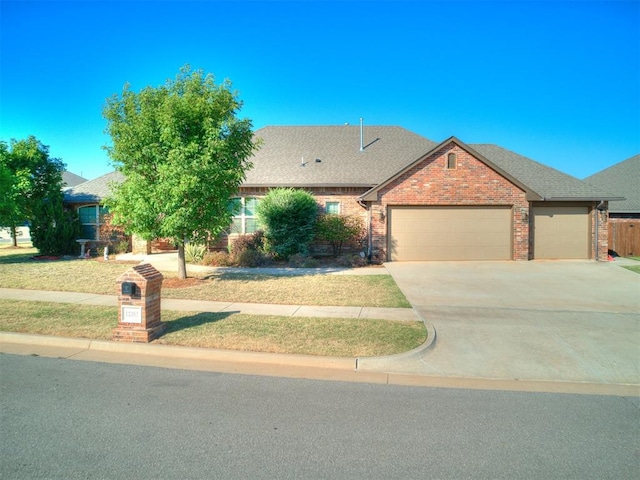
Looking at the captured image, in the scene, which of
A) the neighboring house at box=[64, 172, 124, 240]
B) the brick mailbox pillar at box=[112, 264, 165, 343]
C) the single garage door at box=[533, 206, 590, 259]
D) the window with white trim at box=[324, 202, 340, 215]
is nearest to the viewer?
the brick mailbox pillar at box=[112, 264, 165, 343]

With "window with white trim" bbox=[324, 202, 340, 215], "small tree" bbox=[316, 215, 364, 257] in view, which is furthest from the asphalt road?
"window with white trim" bbox=[324, 202, 340, 215]

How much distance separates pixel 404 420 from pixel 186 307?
6070 mm

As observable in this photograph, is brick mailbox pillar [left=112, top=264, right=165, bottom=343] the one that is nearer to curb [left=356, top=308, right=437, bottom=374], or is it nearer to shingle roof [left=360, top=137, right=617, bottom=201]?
curb [left=356, top=308, right=437, bottom=374]

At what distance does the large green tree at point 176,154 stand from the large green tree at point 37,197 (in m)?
9.00

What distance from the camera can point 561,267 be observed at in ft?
48.9

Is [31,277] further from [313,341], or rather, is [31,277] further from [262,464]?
[262,464]

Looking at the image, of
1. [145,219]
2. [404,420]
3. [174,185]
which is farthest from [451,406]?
[145,219]

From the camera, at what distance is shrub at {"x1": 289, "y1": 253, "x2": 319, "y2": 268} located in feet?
51.0

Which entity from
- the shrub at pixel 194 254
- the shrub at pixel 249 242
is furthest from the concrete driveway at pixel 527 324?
the shrub at pixel 194 254

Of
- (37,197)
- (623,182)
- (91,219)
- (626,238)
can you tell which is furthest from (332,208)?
(623,182)

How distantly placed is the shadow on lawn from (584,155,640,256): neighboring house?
761 inches

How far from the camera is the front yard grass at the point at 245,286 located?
9.69m

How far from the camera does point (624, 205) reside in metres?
22.8

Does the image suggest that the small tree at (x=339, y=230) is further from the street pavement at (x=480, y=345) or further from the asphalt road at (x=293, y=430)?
the asphalt road at (x=293, y=430)
